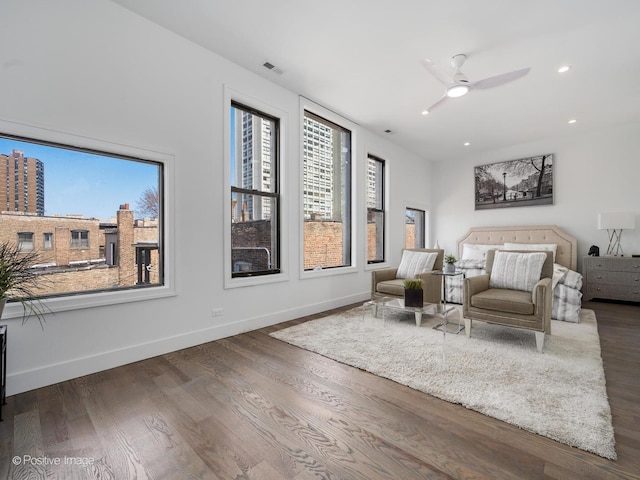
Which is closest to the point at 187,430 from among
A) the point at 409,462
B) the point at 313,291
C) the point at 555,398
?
the point at 409,462

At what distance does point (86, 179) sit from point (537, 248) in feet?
22.5

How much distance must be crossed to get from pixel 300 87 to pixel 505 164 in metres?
4.92

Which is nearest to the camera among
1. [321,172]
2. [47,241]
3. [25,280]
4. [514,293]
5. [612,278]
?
[25,280]

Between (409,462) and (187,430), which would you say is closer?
(409,462)

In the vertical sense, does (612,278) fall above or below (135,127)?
below

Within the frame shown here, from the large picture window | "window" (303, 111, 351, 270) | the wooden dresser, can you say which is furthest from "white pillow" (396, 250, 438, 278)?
the large picture window

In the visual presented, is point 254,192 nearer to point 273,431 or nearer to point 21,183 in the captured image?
point 21,183

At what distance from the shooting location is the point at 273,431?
5.54 ft

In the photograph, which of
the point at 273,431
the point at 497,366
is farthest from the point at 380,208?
the point at 273,431

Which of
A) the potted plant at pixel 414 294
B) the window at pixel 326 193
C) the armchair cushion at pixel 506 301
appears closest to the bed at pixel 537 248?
the armchair cushion at pixel 506 301

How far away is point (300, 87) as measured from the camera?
394 centimetres

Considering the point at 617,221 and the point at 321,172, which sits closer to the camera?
the point at 321,172

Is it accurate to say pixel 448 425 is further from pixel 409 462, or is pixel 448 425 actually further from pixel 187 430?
Answer: pixel 187 430

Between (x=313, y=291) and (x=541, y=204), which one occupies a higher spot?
(x=541, y=204)
